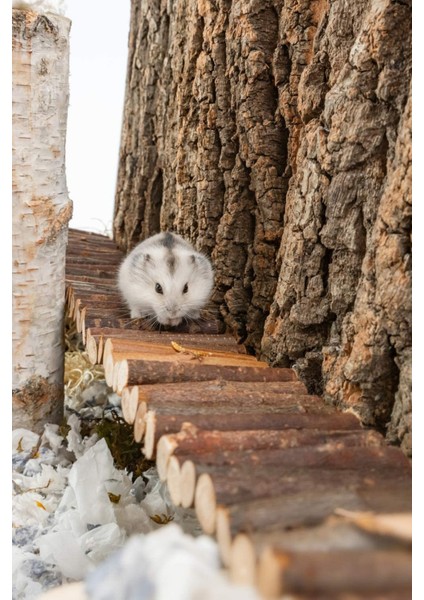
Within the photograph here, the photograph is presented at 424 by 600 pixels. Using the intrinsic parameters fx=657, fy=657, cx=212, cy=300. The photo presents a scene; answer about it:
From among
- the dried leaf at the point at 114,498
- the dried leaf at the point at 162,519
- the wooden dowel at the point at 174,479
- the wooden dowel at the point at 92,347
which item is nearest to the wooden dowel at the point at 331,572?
the wooden dowel at the point at 174,479

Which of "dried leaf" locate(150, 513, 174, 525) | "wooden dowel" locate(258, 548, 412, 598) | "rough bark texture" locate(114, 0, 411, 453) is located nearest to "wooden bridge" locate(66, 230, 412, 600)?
"wooden dowel" locate(258, 548, 412, 598)

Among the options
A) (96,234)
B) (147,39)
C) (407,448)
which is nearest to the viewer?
(407,448)

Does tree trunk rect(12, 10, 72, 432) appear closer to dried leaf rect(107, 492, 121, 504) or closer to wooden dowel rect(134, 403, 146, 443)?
dried leaf rect(107, 492, 121, 504)

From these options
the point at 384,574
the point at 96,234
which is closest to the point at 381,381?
the point at 384,574

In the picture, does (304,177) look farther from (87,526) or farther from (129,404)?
(87,526)

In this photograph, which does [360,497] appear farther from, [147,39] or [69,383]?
[147,39]

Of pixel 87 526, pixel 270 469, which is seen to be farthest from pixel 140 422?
pixel 87 526

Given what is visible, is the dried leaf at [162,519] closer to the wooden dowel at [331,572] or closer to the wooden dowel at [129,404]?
the wooden dowel at [129,404]
